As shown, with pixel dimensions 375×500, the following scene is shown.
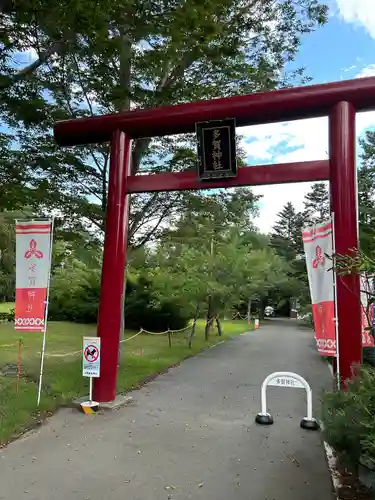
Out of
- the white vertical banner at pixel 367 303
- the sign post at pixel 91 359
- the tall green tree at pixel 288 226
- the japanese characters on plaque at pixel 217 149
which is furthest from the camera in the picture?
the tall green tree at pixel 288 226

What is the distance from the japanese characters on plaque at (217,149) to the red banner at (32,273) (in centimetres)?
286

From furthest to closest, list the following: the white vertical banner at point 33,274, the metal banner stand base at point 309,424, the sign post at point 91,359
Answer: the sign post at point 91,359 → the white vertical banner at point 33,274 → the metal banner stand base at point 309,424

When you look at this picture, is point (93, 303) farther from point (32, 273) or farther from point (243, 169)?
point (243, 169)

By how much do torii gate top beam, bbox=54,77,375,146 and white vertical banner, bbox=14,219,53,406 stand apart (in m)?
2.06

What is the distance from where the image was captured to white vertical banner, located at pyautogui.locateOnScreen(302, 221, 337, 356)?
21.0 feet

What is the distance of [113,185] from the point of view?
787cm

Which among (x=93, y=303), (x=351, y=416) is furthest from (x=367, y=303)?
(x=93, y=303)

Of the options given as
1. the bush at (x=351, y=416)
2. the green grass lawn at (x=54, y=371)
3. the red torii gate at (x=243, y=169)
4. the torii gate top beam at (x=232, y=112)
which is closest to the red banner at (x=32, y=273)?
the red torii gate at (x=243, y=169)

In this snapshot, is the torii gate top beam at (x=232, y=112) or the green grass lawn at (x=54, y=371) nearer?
the green grass lawn at (x=54, y=371)

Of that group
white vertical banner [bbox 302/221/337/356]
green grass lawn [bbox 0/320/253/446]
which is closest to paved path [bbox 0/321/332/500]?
green grass lawn [bbox 0/320/253/446]

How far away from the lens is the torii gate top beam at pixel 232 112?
22.1 feet

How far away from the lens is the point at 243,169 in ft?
24.1

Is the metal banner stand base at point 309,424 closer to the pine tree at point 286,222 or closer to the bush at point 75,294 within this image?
the bush at point 75,294

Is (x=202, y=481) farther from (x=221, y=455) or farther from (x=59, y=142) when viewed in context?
(x=59, y=142)
